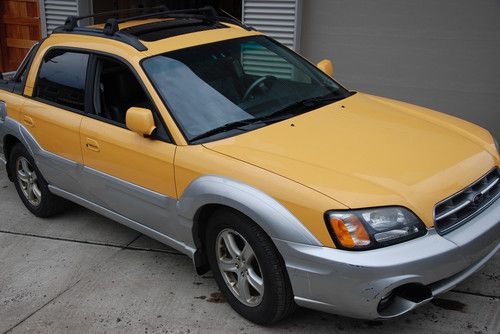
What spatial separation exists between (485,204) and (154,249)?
2488mm

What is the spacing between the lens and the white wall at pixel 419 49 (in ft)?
20.9

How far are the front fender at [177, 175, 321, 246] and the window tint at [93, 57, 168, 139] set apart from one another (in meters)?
0.85

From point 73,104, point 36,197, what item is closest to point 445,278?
point 73,104

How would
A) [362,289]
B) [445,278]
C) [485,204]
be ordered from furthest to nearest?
1. [485,204]
2. [445,278]
3. [362,289]

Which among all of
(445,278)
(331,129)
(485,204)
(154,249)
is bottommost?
(154,249)

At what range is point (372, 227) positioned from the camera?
3012mm

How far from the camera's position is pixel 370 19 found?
6.84 metres

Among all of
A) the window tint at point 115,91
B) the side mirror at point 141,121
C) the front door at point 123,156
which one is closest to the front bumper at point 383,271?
the front door at point 123,156

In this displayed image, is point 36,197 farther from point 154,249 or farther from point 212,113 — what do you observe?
point 212,113

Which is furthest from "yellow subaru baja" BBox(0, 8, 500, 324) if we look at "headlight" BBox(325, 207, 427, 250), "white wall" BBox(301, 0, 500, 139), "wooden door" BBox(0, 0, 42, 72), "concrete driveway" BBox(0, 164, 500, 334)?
"wooden door" BBox(0, 0, 42, 72)

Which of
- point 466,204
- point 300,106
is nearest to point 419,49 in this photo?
point 300,106

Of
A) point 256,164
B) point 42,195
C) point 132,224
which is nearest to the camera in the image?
point 256,164

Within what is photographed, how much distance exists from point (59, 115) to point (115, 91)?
577 mm

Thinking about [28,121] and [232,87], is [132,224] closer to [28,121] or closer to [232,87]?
[232,87]
